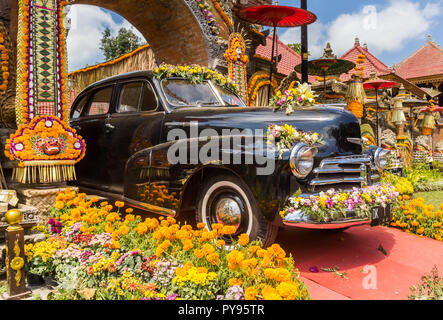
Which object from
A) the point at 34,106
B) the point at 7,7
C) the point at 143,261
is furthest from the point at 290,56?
the point at 143,261

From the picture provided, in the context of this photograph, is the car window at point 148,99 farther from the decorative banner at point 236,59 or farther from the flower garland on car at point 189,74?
the decorative banner at point 236,59

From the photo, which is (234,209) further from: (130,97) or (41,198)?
(41,198)

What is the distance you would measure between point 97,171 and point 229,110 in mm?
2249

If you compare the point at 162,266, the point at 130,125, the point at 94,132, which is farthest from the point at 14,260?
the point at 94,132

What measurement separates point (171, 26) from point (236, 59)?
1670 mm

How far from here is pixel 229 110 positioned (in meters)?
3.52

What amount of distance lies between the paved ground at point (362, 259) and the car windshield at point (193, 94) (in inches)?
69.5

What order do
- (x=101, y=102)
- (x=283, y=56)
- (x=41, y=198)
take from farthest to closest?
(x=283, y=56)
(x=101, y=102)
(x=41, y=198)

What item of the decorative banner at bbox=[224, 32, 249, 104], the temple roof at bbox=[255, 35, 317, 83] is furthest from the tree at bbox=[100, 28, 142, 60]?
the decorative banner at bbox=[224, 32, 249, 104]

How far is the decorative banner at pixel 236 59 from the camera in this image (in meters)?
7.98

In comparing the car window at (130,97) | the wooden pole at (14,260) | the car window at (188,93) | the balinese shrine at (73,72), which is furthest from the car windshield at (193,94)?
the wooden pole at (14,260)

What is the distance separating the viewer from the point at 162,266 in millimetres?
2389

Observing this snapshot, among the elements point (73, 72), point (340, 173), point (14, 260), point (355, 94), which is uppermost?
point (73, 72)

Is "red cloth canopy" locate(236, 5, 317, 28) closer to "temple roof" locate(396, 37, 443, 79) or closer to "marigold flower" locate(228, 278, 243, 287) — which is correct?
"marigold flower" locate(228, 278, 243, 287)
